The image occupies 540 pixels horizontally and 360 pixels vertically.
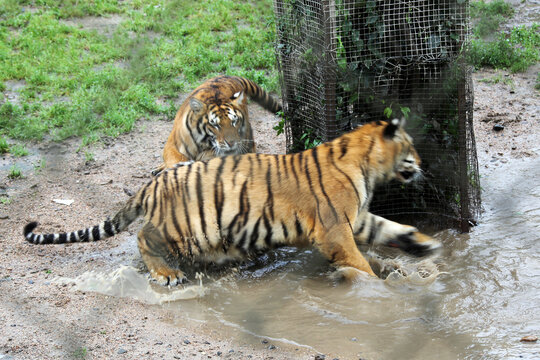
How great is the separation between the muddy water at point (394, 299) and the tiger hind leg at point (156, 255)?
86mm

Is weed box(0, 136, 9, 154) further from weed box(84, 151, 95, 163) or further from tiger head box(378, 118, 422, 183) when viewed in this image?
tiger head box(378, 118, 422, 183)

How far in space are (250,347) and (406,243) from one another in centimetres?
118

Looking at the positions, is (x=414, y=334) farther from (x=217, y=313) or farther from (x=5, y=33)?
(x=5, y=33)

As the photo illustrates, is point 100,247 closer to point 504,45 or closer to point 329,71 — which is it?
point 329,71

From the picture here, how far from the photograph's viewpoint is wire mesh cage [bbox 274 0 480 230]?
3.44 meters

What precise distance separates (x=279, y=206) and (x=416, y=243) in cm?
79

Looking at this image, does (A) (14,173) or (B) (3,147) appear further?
(B) (3,147)

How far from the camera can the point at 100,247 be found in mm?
3895

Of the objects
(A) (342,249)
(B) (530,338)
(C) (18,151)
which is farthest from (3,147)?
(B) (530,338)

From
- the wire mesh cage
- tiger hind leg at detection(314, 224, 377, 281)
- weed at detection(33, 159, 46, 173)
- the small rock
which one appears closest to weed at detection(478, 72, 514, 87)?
the wire mesh cage

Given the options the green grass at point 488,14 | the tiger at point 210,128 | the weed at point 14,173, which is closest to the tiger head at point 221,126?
the tiger at point 210,128

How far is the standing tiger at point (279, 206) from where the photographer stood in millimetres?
3287

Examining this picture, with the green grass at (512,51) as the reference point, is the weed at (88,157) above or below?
below

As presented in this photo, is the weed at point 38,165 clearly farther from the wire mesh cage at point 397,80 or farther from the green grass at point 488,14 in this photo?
the green grass at point 488,14
